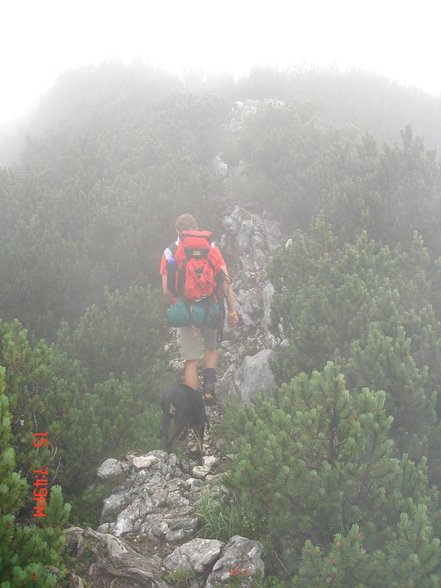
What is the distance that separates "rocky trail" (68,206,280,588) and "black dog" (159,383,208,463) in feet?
0.69

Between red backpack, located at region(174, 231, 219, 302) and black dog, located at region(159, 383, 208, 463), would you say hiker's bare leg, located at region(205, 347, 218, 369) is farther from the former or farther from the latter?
black dog, located at region(159, 383, 208, 463)

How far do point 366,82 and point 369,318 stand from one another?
14312 mm

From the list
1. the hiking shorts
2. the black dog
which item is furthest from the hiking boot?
the black dog

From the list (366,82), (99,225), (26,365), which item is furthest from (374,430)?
(366,82)

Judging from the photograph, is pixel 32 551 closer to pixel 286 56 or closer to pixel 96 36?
pixel 286 56

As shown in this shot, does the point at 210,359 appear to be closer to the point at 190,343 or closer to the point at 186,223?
the point at 190,343

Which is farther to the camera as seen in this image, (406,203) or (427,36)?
(427,36)

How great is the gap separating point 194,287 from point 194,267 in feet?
0.80

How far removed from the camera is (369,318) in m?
4.72

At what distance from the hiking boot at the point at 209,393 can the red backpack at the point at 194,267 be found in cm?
110

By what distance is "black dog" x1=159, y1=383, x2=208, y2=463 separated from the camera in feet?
15.6

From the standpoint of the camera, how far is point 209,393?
19.3 ft

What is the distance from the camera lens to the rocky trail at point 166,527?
127 inches

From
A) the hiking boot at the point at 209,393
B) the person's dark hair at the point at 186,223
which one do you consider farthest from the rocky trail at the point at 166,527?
the person's dark hair at the point at 186,223
